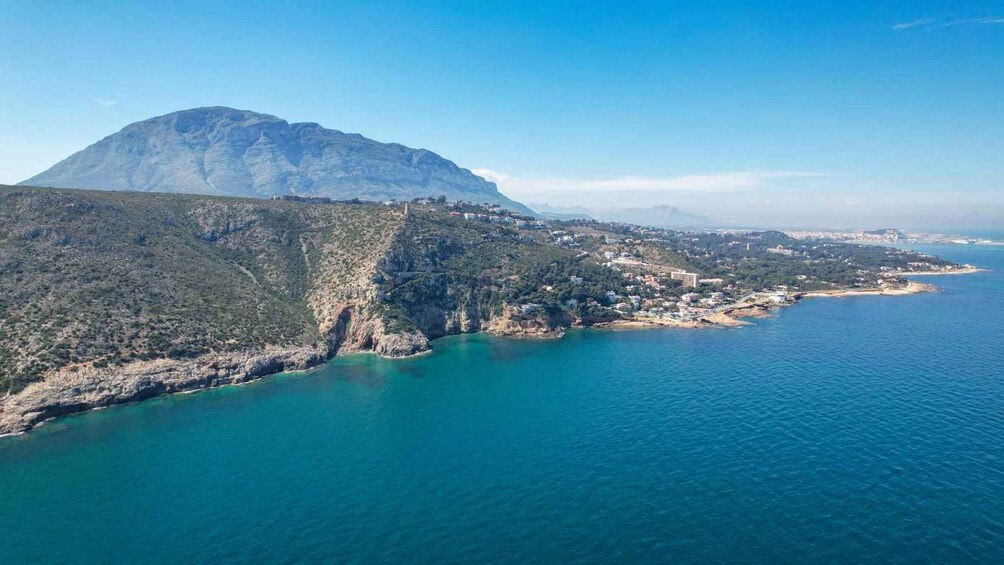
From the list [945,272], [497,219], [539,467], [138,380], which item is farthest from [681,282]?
[945,272]

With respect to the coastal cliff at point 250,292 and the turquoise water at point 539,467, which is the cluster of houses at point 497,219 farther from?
the turquoise water at point 539,467

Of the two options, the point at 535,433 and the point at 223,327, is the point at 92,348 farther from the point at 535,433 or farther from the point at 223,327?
the point at 535,433

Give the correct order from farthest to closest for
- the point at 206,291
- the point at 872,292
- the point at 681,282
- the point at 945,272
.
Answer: the point at 945,272
the point at 872,292
the point at 681,282
the point at 206,291

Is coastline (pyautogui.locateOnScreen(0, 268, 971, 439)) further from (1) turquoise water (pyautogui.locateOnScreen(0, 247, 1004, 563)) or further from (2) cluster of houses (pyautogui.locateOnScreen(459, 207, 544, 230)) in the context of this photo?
(2) cluster of houses (pyautogui.locateOnScreen(459, 207, 544, 230))

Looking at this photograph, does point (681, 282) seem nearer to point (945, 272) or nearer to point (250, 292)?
point (250, 292)

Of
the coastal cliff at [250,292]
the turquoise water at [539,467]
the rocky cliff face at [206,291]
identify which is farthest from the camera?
the coastal cliff at [250,292]

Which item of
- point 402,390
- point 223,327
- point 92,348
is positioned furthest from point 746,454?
point 92,348

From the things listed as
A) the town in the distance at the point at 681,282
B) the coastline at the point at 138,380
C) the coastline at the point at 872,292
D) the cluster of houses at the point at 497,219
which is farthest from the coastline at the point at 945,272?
the coastline at the point at 138,380

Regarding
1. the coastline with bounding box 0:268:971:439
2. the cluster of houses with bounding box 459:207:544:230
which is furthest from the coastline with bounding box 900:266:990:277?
the coastline with bounding box 0:268:971:439
